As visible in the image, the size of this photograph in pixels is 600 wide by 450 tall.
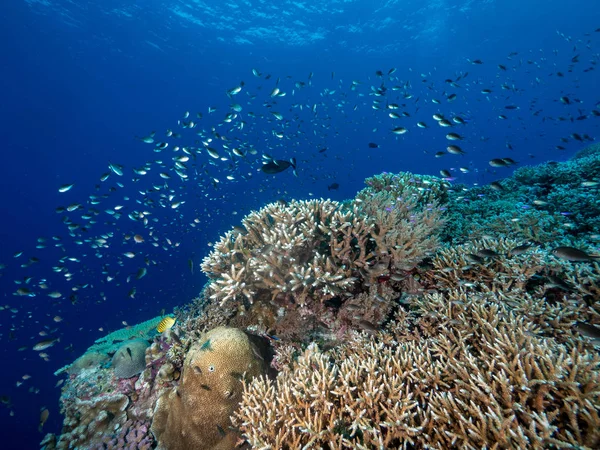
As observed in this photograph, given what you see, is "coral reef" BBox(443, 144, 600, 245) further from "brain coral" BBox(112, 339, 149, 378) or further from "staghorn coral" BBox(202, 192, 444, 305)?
"brain coral" BBox(112, 339, 149, 378)

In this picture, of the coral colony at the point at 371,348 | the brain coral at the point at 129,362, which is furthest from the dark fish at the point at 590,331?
the brain coral at the point at 129,362

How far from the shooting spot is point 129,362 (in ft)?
22.4

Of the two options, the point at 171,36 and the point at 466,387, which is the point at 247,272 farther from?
the point at 171,36

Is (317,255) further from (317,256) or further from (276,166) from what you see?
(276,166)

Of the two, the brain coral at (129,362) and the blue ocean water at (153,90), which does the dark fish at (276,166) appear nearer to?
the brain coral at (129,362)

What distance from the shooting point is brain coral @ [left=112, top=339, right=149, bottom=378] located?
22.0ft

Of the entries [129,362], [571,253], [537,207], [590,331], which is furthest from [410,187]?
[129,362]

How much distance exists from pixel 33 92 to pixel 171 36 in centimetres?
3016

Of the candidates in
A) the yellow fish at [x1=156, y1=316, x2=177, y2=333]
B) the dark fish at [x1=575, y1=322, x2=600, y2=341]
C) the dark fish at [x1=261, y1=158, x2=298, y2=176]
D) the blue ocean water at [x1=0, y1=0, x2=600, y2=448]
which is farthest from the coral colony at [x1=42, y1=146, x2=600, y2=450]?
the blue ocean water at [x1=0, y1=0, x2=600, y2=448]

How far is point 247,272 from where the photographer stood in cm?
553

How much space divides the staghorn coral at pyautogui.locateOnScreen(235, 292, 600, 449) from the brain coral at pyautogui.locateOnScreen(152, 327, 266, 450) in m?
0.27

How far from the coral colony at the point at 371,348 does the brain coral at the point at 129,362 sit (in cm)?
5

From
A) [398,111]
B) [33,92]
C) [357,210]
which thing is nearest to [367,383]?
[357,210]

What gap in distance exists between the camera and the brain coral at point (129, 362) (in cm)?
671
